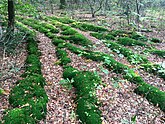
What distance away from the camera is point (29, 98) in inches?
377

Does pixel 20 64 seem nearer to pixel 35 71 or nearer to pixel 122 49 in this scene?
pixel 35 71

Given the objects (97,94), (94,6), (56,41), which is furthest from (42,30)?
(94,6)

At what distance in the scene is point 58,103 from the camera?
9695 millimetres

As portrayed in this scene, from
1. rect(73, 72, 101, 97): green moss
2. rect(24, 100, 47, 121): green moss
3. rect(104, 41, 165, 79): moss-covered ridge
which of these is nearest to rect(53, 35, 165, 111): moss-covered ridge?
rect(73, 72, 101, 97): green moss

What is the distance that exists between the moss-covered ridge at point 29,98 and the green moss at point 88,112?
5.02ft

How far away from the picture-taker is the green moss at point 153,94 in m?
10.4

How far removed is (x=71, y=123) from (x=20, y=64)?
594cm

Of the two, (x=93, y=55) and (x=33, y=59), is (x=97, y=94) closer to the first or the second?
(x=93, y=55)

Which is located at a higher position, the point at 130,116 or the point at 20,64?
the point at 20,64

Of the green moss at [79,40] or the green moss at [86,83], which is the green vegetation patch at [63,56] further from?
the green moss at [79,40]

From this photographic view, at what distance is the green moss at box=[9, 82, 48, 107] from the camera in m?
9.34

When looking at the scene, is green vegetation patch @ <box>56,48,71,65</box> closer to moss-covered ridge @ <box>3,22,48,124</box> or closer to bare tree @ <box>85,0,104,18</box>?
moss-covered ridge @ <box>3,22,48,124</box>

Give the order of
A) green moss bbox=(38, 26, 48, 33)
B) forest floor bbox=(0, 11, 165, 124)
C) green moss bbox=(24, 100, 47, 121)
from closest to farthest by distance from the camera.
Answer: green moss bbox=(24, 100, 47, 121), forest floor bbox=(0, 11, 165, 124), green moss bbox=(38, 26, 48, 33)

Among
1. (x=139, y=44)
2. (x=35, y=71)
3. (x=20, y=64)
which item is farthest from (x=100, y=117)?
(x=139, y=44)
